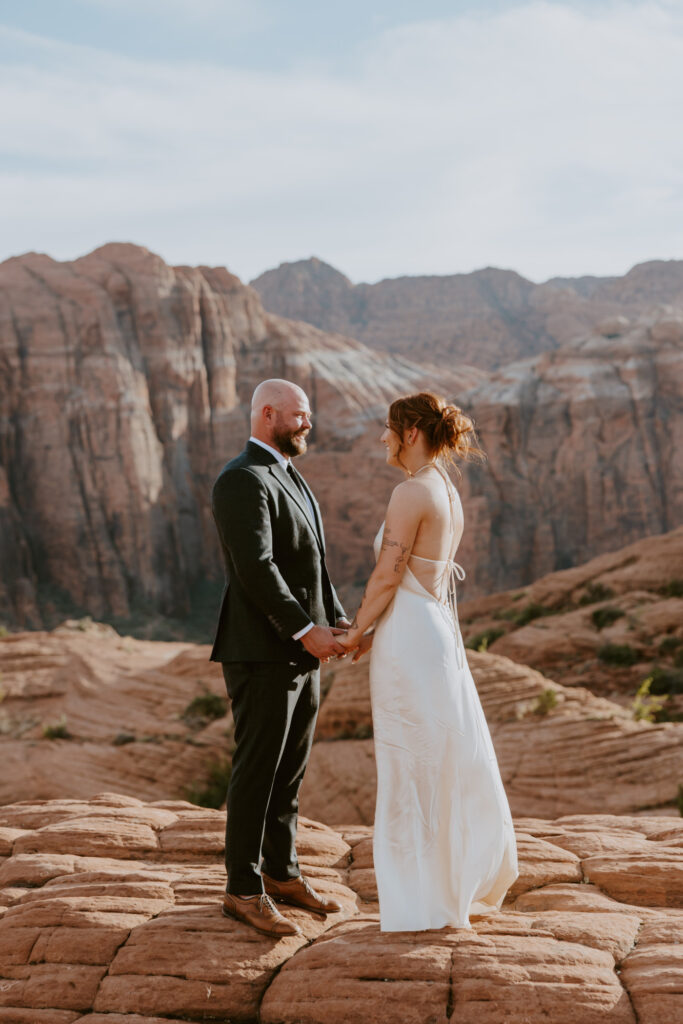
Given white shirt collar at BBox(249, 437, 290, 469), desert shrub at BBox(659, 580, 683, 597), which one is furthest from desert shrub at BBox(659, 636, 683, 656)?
white shirt collar at BBox(249, 437, 290, 469)

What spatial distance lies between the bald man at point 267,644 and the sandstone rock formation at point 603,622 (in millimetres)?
12249

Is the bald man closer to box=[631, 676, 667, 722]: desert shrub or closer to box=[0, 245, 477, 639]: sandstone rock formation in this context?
box=[631, 676, 667, 722]: desert shrub

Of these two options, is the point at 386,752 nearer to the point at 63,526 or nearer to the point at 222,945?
the point at 222,945

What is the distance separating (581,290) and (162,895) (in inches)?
4935

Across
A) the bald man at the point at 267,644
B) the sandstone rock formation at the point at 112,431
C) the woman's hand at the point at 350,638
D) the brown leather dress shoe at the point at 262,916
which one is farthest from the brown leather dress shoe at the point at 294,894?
the sandstone rock formation at the point at 112,431

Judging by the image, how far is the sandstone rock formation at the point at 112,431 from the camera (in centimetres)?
4494

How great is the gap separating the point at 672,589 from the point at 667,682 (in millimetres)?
5333

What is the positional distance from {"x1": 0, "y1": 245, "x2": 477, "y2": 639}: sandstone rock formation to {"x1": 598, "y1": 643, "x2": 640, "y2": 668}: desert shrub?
95.5ft

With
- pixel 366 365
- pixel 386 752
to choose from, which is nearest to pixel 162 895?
pixel 386 752

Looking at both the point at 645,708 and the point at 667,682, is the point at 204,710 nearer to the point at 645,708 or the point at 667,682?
the point at 645,708

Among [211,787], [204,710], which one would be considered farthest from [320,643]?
[204,710]

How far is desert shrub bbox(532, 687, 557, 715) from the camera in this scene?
12180 millimetres

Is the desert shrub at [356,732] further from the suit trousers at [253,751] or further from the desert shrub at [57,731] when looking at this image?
the suit trousers at [253,751]

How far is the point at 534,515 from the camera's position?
46375 mm
